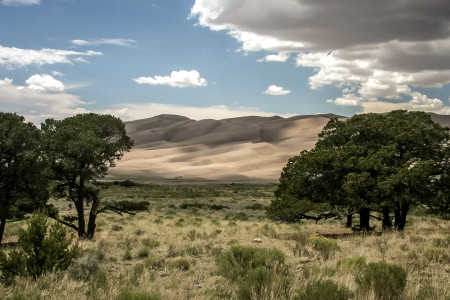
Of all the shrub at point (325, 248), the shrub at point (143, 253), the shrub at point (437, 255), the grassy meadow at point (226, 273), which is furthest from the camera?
the shrub at point (143, 253)

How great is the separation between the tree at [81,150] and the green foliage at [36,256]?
880cm

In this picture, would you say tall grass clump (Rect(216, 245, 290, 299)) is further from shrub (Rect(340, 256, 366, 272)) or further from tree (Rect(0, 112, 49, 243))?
tree (Rect(0, 112, 49, 243))

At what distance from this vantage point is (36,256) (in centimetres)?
927

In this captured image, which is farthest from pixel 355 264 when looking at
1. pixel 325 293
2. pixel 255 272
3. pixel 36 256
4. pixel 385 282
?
pixel 36 256

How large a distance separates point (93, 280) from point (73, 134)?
36.5ft

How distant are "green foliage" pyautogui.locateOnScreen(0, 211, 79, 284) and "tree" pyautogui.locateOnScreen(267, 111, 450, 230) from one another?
36.9 ft

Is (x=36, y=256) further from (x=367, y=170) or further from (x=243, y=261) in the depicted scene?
(x=367, y=170)

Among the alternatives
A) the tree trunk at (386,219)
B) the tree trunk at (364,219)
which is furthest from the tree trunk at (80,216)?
the tree trunk at (386,219)

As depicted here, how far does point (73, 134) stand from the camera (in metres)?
18.9

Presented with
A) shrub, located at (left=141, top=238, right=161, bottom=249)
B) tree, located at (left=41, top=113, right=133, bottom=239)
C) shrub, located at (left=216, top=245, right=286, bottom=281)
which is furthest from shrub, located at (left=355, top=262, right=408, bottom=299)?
tree, located at (left=41, top=113, right=133, bottom=239)

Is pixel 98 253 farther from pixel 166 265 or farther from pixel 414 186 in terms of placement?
pixel 414 186

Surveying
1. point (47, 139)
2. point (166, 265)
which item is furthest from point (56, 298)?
point (47, 139)

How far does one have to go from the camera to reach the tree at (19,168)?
51.1ft

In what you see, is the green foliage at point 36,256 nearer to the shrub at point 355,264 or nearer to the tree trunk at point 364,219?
the shrub at point 355,264
